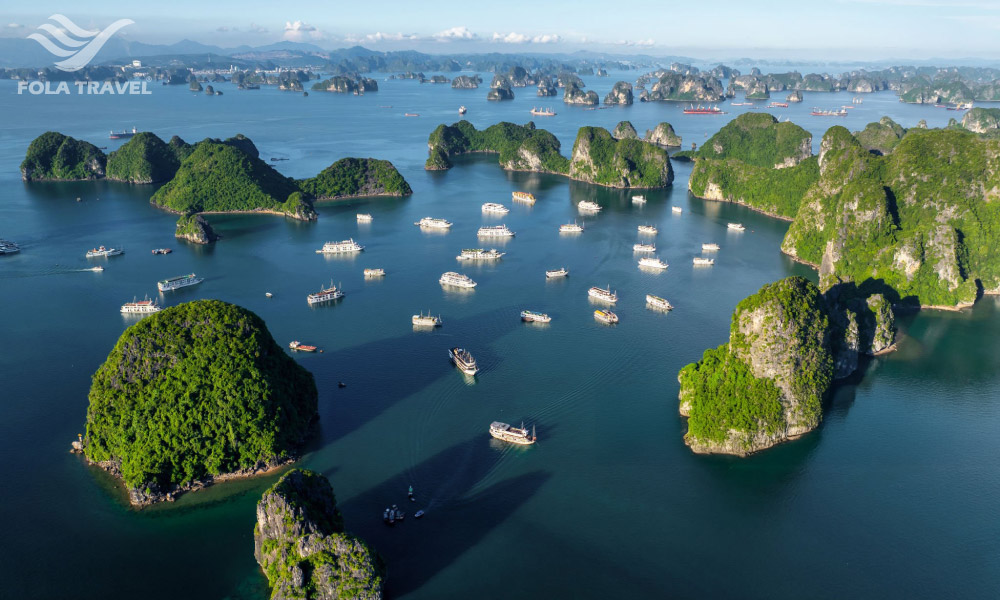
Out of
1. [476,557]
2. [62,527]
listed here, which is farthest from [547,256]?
[62,527]

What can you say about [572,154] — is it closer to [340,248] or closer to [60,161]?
[340,248]

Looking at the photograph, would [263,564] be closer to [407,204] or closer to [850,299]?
[850,299]

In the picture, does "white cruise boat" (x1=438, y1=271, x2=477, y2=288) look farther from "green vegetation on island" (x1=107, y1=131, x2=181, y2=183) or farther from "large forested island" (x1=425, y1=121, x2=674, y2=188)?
"green vegetation on island" (x1=107, y1=131, x2=181, y2=183)

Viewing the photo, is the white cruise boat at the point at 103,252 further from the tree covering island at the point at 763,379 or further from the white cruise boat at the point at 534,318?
the tree covering island at the point at 763,379

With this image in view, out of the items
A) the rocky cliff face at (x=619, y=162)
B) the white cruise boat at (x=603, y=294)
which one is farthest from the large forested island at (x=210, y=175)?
the white cruise boat at (x=603, y=294)

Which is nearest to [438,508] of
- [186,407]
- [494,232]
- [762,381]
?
[186,407]
